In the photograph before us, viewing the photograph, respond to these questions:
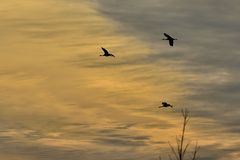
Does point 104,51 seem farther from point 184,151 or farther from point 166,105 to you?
point 184,151

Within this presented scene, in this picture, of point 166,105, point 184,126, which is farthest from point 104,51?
point 184,126

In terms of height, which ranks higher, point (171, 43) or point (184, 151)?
point (171, 43)

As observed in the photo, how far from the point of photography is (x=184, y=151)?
276ft

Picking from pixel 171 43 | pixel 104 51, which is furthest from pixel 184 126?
pixel 104 51

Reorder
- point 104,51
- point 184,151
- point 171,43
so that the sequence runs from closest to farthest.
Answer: point 184,151
point 171,43
point 104,51

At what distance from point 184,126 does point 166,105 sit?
43.7ft

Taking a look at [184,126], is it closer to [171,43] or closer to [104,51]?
[171,43]

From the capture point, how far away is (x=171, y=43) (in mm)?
90188

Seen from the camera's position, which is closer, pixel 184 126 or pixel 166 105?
pixel 184 126

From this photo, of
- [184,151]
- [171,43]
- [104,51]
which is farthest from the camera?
[104,51]

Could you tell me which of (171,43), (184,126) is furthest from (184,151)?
(171,43)

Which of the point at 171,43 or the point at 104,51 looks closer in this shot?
the point at 171,43

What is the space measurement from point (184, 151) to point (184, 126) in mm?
2447

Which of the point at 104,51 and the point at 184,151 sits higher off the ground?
the point at 104,51
